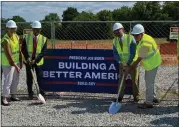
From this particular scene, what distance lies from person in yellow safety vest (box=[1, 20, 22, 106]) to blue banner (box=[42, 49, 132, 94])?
0.91 metres

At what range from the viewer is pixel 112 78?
29.1 ft

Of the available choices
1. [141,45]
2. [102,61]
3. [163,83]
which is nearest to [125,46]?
[141,45]

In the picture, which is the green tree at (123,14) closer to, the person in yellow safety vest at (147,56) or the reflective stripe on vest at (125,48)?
the reflective stripe on vest at (125,48)

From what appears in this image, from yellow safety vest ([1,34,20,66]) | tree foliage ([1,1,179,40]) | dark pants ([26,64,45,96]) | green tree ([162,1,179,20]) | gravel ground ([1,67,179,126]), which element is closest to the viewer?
gravel ground ([1,67,179,126])

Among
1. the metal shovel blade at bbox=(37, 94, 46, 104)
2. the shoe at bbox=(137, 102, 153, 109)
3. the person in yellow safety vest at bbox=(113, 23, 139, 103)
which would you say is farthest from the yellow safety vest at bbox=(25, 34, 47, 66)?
the shoe at bbox=(137, 102, 153, 109)

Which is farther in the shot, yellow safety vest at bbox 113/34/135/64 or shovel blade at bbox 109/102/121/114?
yellow safety vest at bbox 113/34/135/64

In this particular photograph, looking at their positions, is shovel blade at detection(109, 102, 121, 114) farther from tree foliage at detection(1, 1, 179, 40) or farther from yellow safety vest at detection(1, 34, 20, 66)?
tree foliage at detection(1, 1, 179, 40)

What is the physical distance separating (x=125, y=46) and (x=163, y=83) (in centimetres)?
367

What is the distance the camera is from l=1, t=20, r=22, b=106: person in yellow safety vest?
826 centimetres

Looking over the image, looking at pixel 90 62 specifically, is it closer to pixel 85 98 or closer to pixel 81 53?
pixel 81 53

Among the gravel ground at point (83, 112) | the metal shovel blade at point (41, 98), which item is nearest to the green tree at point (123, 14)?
the gravel ground at point (83, 112)

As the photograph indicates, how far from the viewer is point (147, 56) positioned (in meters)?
7.71

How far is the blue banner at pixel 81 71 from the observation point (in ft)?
29.0

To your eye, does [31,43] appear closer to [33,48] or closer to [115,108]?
[33,48]
